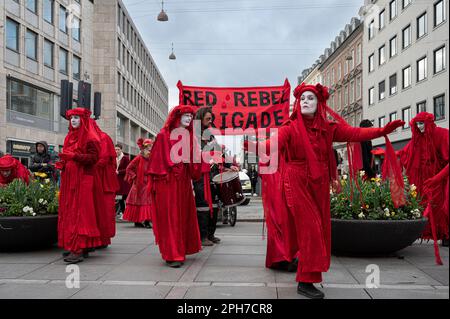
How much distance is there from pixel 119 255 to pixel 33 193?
146cm

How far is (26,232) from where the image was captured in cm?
635

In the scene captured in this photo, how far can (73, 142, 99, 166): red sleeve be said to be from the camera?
593 cm

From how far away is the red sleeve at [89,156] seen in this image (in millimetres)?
5926

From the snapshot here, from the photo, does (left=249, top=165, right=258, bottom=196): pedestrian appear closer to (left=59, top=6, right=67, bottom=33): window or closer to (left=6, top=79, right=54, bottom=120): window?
(left=6, top=79, right=54, bottom=120): window

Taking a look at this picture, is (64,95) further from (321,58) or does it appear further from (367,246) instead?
(321,58)

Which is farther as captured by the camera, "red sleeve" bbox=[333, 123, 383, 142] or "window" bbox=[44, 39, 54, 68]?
"window" bbox=[44, 39, 54, 68]

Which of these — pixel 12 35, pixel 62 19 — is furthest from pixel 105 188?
pixel 62 19

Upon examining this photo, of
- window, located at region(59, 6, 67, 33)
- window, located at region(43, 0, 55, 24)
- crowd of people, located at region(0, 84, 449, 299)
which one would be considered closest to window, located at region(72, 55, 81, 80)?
window, located at region(59, 6, 67, 33)

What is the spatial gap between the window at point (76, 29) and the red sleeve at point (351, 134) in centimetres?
3491

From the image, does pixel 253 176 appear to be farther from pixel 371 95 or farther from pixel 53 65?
pixel 371 95

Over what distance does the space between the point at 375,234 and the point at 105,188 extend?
3413 mm

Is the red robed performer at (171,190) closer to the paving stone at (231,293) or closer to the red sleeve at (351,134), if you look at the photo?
the paving stone at (231,293)

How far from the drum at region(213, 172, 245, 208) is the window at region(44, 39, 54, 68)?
26277mm

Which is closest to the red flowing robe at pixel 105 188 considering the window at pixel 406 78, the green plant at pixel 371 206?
the green plant at pixel 371 206
